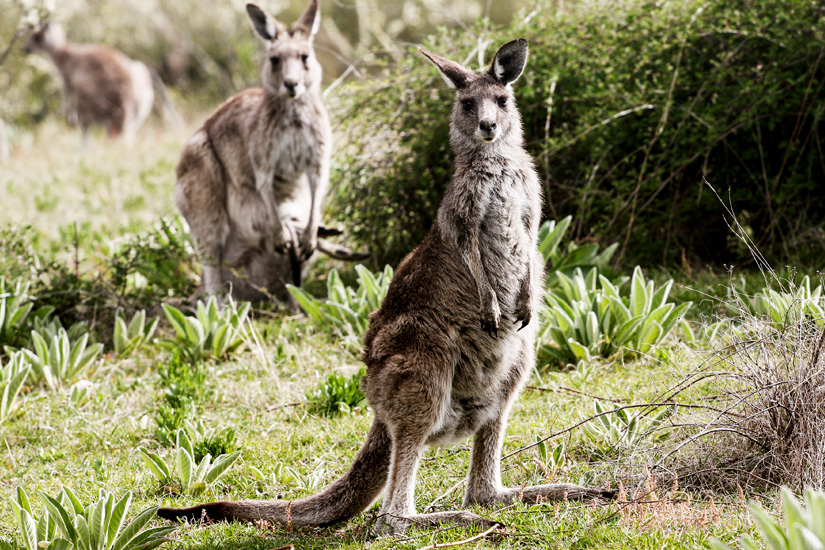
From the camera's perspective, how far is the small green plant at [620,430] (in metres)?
3.67

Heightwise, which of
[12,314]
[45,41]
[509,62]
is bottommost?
[12,314]

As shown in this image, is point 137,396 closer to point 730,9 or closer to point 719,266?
point 719,266

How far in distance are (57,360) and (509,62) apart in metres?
3.29

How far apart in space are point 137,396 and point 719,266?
13.7 ft

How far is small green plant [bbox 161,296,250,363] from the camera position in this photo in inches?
212

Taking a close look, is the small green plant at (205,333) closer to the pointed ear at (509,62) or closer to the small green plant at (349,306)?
the small green plant at (349,306)

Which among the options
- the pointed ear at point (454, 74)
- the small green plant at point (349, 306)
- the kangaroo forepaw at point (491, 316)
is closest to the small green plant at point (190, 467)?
the kangaroo forepaw at point (491, 316)

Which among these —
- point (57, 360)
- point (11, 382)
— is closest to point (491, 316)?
point (11, 382)

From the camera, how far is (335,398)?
4586 mm

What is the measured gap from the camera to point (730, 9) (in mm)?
5914

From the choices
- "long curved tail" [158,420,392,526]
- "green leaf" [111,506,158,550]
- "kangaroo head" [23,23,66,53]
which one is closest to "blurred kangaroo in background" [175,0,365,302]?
"long curved tail" [158,420,392,526]

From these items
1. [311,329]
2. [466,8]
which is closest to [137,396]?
[311,329]

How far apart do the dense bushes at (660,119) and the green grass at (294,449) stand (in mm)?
730

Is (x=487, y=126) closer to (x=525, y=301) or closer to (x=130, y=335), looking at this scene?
(x=525, y=301)
